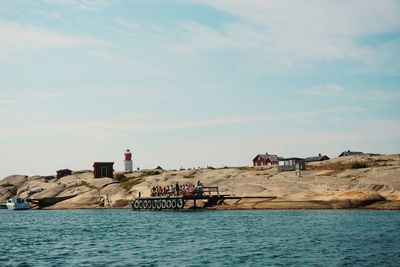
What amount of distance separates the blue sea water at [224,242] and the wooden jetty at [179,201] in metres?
17.8

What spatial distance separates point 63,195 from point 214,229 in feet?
202

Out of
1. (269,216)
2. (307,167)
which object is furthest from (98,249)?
(307,167)

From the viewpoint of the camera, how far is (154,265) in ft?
96.4

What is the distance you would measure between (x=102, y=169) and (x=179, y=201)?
129 feet

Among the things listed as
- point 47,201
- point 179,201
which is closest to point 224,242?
point 179,201

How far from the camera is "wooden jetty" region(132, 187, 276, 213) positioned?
74.4 metres

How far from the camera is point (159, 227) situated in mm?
52219

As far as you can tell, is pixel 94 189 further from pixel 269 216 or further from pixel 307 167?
pixel 269 216

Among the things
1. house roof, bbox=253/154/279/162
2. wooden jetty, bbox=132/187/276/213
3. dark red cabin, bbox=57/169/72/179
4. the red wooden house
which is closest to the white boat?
dark red cabin, bbox=57/169/72/179

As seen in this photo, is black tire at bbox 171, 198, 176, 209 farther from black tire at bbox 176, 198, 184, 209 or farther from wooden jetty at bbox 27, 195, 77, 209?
wooden jetty at bbox 27, 195, 77, 209

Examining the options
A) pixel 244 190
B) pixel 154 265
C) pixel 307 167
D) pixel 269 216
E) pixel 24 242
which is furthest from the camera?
pixel 307 167

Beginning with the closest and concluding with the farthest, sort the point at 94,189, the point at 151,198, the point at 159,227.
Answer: the point at 159,227, the point at 151,198, the point at 94,189

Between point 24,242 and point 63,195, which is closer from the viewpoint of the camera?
point 24,242

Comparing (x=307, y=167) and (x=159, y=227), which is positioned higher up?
(x=307, y=167)
